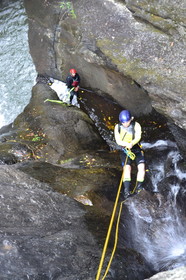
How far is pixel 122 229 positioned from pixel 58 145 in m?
3.47

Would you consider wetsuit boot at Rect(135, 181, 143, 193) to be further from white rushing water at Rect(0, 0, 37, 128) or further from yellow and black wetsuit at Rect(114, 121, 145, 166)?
white rushing water at Rect(0, 0, 37, 128)

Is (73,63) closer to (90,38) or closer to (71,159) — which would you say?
(90,38)

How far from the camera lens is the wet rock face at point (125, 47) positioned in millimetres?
6586

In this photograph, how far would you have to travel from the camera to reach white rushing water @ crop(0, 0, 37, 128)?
12639 millimetres

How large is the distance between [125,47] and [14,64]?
24.5 feet

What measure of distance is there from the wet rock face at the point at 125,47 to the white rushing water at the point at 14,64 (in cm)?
250

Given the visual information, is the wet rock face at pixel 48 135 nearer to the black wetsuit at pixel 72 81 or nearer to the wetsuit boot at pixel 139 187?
the black wetsuit at pixel 72 81

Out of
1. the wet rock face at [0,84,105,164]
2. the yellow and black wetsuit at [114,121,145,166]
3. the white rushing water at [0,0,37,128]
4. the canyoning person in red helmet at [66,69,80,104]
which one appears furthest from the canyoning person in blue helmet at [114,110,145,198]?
the white rushing water at [0,0,37,128]

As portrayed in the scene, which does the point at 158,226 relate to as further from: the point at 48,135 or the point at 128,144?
the point at 48,135

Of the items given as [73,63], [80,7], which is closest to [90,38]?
[80,7]

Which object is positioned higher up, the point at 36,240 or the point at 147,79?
the point at 147,79

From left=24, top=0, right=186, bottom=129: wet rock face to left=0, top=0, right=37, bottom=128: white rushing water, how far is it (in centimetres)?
250

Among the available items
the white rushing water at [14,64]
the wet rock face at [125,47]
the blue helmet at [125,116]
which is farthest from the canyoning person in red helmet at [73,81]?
the blue helmet at [125,116]

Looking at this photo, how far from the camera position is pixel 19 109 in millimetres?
12469
